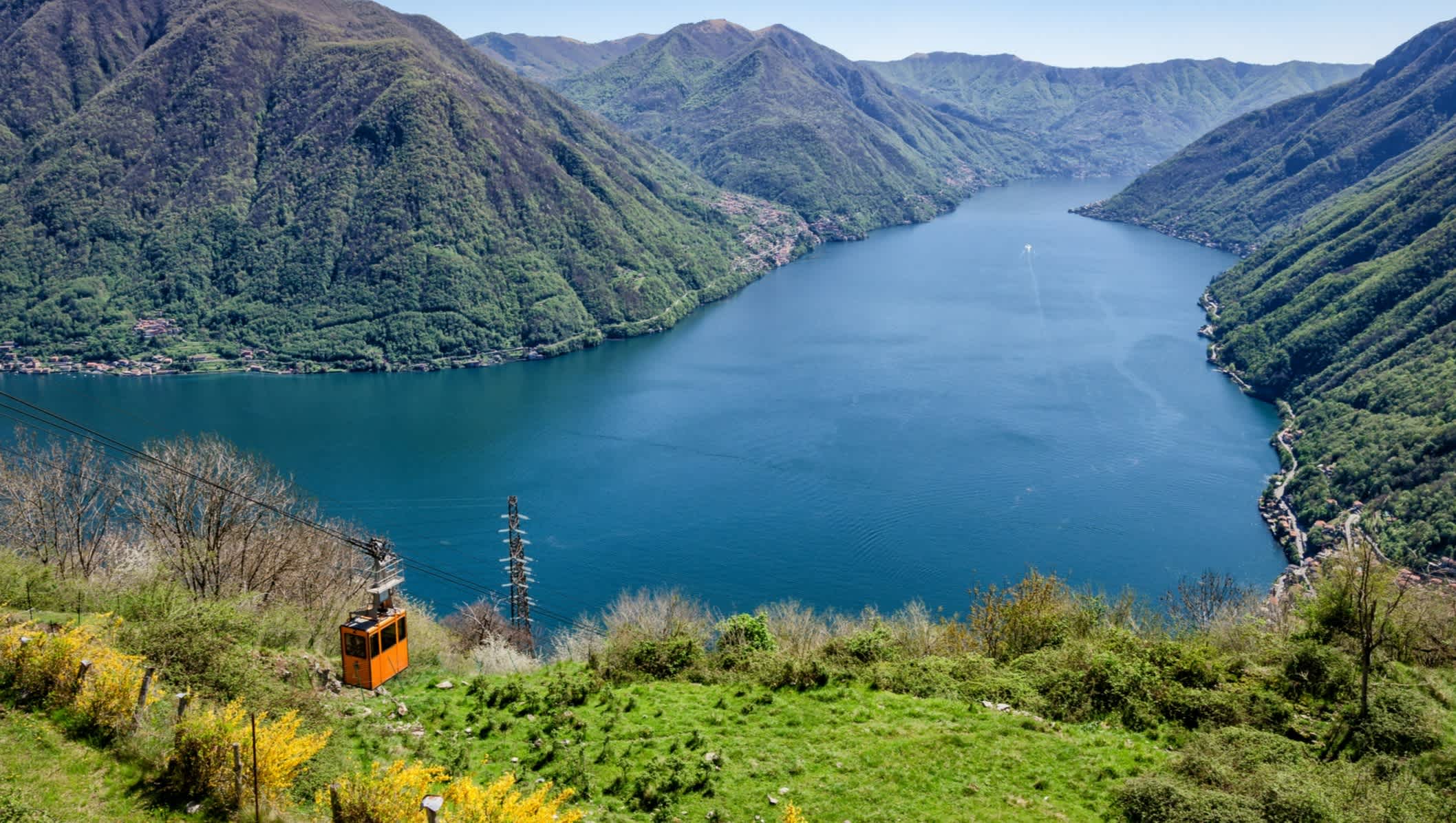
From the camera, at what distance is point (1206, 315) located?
11131 centimetres

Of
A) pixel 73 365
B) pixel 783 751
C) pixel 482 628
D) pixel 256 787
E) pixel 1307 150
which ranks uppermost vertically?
pixel 1307 150

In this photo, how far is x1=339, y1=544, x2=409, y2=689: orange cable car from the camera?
19156mm

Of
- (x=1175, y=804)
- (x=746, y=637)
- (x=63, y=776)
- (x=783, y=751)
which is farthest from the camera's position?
(x=746, y=637)

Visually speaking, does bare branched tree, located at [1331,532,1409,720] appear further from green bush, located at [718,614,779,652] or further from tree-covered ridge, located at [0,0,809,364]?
tree-covered ridge, located at [0,0,809,364]

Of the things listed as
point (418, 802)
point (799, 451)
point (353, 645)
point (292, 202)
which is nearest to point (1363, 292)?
point (799, 451)

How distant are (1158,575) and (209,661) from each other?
165ft

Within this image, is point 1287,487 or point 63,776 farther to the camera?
point 1287,487

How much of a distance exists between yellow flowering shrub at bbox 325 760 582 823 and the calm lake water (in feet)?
116

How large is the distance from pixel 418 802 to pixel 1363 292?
98.5 meters

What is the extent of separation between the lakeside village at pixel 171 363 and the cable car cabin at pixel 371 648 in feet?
256

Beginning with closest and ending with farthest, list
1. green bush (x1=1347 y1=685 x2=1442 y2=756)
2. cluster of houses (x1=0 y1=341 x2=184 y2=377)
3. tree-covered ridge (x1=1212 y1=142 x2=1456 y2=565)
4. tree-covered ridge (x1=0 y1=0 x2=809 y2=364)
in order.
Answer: green bush (x1=1347 y1=685 x2=1442 y2=756) → tree-covered ridge (x1=1212 y1=142 x2=1456 y2=565) → cluster of houses (x1=0 y1=341 x2=184 y2=377) → tree-covered ridge (x1=0 y1=0 x2=809 y2=364)

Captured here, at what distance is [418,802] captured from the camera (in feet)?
40.6

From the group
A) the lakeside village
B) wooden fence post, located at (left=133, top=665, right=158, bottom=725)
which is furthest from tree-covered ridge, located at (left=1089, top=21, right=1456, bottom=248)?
wooden fence post, located at (left=133, top=665, right=158, bottom=725)

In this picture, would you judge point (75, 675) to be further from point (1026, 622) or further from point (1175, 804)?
point (1026, 622)
